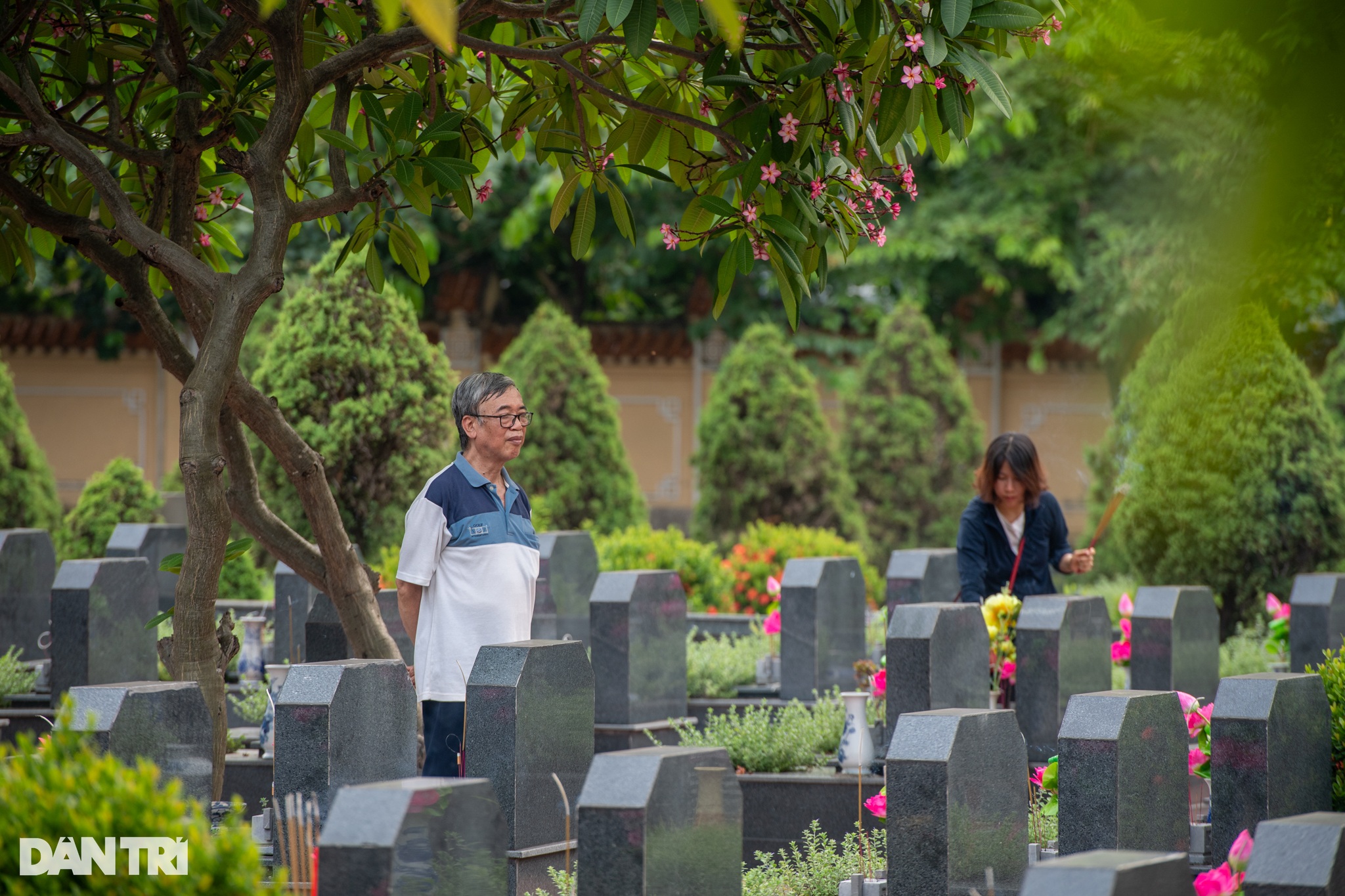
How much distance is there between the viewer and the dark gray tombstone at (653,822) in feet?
10.9

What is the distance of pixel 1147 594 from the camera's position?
849cm

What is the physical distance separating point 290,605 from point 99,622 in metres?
1.38

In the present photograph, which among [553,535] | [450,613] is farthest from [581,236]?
[553,535]

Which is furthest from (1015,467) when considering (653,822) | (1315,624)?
(653,822)

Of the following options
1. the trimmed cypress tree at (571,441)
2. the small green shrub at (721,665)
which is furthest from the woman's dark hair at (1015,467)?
the trimmed cypress tree at (571,441)

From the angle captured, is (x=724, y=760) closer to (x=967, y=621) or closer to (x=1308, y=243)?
(x=1308, y=243)

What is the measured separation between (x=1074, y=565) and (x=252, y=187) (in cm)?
450

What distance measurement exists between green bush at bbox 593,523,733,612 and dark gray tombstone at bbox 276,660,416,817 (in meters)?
6.84

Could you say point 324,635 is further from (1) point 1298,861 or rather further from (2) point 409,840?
(1) point 1298,861

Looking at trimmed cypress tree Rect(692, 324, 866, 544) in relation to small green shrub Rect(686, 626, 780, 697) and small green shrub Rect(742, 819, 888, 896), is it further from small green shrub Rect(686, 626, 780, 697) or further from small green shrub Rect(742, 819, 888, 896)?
small green shrub Rect(742, 819, 888, 896)

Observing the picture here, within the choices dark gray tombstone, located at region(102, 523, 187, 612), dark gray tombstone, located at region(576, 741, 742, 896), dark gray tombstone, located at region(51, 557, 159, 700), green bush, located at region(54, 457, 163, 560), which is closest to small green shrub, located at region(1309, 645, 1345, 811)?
dark gray tombstone, located at region(576, 741, 742, 896)

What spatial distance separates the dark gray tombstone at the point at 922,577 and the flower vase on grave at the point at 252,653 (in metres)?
4.21

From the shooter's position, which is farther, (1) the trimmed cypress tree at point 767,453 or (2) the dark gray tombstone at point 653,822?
(1) the trimmed cypress tree at point 767,453

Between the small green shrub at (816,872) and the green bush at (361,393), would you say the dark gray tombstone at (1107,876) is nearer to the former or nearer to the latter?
the small green shrub at (816,872)
